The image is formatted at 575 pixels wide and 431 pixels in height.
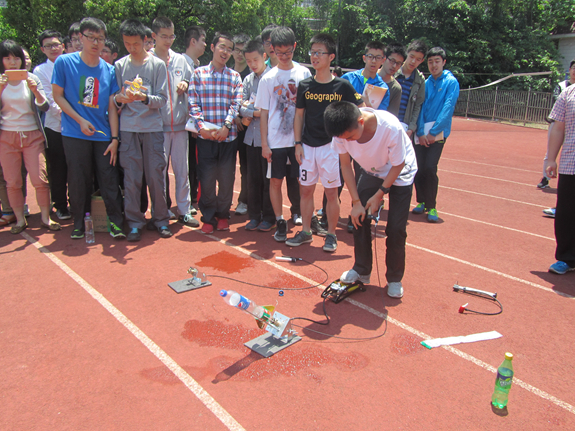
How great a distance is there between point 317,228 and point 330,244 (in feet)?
2.27

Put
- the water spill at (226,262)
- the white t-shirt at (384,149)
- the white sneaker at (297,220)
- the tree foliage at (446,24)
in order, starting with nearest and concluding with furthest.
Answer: the white t-shirt at (384,149)
the water spill at (226,262)
the white sneaker at (297,220)
the tree foliage at (446,24)

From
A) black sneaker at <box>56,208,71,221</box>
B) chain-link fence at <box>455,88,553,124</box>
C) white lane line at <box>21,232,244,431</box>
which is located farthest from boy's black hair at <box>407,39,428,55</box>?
chain-link fence at <box>455,88,553,124</box>

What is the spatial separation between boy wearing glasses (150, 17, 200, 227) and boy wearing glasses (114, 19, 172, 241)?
0.85ft

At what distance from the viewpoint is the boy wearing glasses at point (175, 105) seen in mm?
5621

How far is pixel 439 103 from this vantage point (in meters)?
6.74

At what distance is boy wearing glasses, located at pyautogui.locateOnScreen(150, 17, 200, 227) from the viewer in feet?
18.4

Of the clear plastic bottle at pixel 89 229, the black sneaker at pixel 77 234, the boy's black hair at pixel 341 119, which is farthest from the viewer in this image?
the black sneaker at pixel 77 234

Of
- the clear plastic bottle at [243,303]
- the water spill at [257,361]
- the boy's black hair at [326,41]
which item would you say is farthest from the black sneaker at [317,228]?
the clear plastic bottle at [243,303]

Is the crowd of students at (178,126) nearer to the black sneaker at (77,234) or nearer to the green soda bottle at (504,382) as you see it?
the black sneaker at (77,234)

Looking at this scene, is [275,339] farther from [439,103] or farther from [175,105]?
[439,103]

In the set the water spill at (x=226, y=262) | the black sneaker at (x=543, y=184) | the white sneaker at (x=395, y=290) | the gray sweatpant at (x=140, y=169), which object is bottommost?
the water spill at (x=226, y=262)

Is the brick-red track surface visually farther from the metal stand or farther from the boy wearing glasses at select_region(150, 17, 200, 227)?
the boy wearing glasses at select_region(150, 17, 200, 227)

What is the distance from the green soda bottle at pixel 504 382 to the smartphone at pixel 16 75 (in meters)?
5.99

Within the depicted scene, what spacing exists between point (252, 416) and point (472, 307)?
249 centimetres
